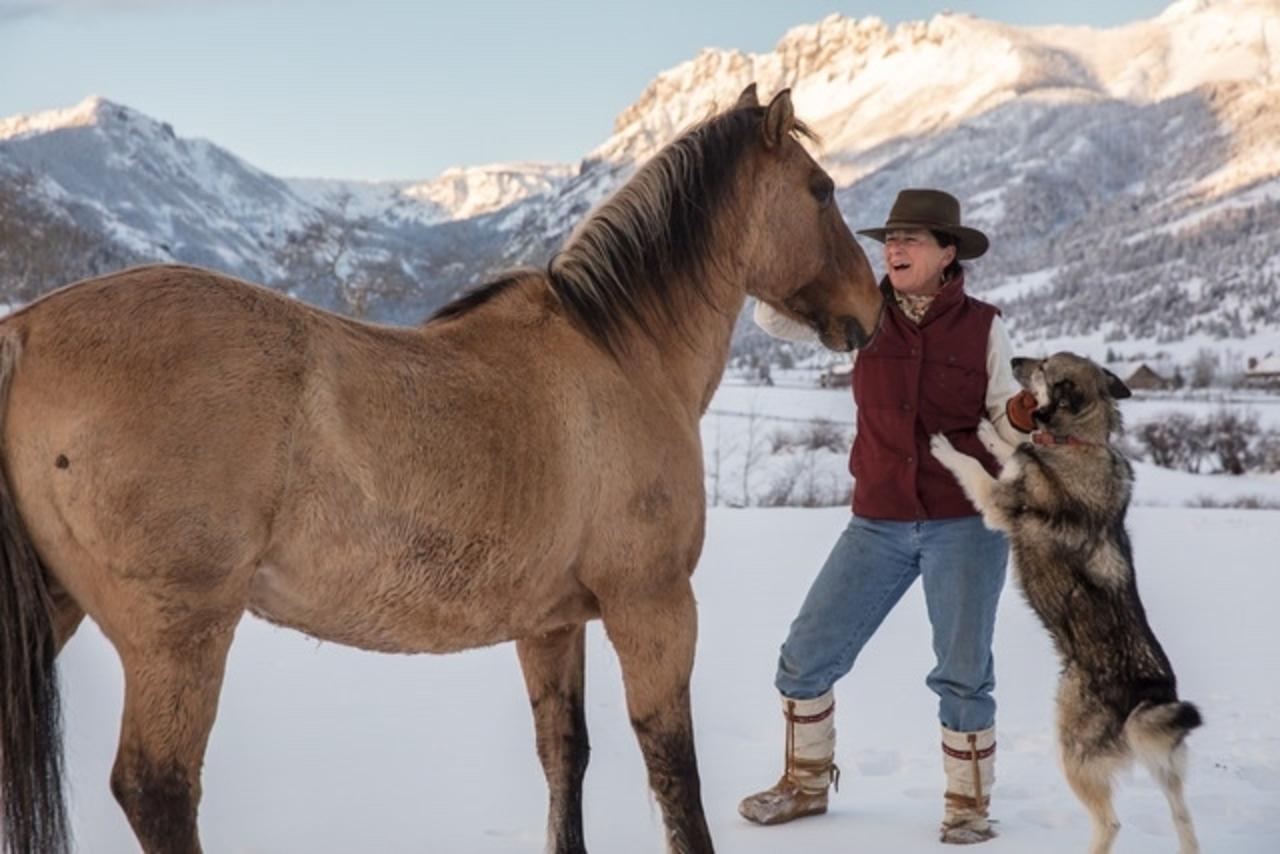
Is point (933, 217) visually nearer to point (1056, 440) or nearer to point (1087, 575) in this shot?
point (1056, 440)

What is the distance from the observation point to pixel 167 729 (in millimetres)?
2574

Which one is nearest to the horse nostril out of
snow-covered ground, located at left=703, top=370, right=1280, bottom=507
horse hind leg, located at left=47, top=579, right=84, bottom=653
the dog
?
the dog

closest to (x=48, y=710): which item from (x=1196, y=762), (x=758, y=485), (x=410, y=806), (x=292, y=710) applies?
(x=410, y=806)

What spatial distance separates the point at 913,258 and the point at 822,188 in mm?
494

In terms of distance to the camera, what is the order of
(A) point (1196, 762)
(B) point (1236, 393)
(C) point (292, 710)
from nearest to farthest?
1. (A) point (1196, 762)
2. (C) point (292, 710)
3. (B) point (1236, 393)

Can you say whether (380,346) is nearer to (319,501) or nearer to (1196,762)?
(319,501)

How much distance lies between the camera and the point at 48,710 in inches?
106

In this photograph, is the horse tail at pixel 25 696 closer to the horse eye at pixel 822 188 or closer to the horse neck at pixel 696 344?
the horse neck at pixel 696 344

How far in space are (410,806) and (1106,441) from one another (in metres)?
2.82

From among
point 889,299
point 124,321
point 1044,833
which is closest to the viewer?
point 124,321

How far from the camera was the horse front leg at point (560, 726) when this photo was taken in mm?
3637

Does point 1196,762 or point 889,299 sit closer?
point 889,299

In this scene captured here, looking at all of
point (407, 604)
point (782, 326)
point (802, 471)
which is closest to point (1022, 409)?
point (782, 326)

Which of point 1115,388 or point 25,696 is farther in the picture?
point 1115,388
